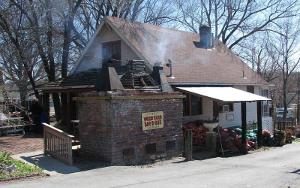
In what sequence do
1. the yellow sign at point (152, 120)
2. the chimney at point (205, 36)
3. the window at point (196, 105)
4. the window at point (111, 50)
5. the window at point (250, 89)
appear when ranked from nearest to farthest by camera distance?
the yellow sign at point (152, 120) < the window at point (196, 105) < the window at point (111, 50) < the window at point (250, 89) < the chimney at point (205, 36)

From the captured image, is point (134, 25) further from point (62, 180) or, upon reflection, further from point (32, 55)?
point (62, 180)

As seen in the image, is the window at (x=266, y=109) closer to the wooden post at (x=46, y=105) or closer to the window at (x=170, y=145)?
the wooden post at (x=46, y=105)

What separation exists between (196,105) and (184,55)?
10.0 feet

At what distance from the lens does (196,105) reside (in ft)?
72.4

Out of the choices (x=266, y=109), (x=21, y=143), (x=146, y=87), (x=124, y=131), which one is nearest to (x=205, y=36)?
(x=266, y=109)

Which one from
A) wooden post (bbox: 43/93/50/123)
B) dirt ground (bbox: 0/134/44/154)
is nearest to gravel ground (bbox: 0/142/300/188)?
dirt ground (bbox: 0/134/44/154)

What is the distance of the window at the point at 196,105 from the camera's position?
21.8 metres

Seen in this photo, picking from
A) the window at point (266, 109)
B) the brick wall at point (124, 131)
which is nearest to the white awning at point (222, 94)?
the brick wall at point (124, 131)

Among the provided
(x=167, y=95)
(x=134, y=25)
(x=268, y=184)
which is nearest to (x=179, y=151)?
(x=167, y=95)

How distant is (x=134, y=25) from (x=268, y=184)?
13.7 metres

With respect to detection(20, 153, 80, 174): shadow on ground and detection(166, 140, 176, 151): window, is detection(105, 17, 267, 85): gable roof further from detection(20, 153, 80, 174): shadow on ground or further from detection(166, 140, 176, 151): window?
detection(20, 153, 80, 174): shadow on ground

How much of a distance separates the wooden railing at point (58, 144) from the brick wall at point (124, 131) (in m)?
0.86

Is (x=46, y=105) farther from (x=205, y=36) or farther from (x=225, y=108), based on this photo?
(x=205, y=36)

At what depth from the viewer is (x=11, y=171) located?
12234 millimetres
